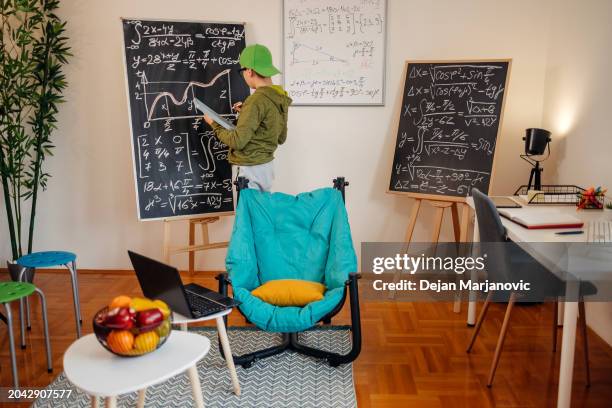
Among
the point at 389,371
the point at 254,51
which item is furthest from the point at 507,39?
the point at 389,371

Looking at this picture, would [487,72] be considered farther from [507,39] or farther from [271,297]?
[271,297]

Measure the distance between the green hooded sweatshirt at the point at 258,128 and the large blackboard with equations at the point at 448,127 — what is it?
35.5 inches

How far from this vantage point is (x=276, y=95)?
329cm

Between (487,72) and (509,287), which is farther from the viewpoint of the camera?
(487,72)

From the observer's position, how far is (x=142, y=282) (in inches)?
87.7

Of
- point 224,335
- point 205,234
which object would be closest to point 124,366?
point 224,335

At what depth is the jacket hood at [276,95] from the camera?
3.25 m

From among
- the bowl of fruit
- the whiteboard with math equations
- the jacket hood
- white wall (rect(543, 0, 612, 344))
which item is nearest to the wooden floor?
white wall (rect(543, 0, 612, 344))

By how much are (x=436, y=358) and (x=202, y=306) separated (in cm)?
130

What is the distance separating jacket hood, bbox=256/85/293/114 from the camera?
325 centimetres

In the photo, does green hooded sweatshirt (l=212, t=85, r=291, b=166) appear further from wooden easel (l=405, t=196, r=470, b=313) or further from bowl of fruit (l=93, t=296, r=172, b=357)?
bowl of fruit (l=93, t=296, r=172, b=357)

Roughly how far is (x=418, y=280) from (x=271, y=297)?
5.88 feet

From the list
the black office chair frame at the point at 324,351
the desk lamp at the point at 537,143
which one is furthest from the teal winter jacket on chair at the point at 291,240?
the desk lamp at the point at 537,143

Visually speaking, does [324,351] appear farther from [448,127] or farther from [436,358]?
[448,127]
